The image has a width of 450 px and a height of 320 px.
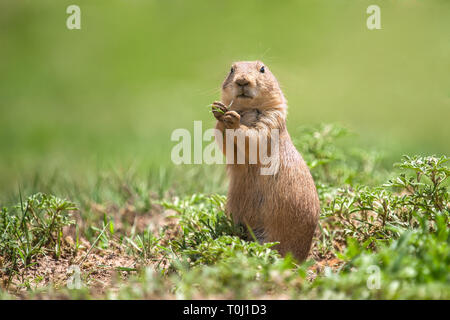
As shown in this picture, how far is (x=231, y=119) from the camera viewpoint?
390 cm

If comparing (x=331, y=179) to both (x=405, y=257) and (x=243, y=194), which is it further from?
(x=405, y=257)

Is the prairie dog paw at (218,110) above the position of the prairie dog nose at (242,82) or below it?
below

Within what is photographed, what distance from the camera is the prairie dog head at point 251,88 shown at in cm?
425

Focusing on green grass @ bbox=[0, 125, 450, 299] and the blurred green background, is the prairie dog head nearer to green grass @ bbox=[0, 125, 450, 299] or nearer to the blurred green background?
green grass @ bbox=[0, 125, 450, 299]

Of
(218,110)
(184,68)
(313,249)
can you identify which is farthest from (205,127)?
(218,110)

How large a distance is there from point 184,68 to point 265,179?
1031cm

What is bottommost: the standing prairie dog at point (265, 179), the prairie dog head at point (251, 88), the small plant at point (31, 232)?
the small plant at point (31, 232)

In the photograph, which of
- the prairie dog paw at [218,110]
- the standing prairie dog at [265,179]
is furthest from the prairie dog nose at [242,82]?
the prairie dog paw at [218,110]

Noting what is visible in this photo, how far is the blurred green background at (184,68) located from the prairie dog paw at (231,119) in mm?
4008

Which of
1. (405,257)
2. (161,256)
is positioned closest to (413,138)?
(161,256)

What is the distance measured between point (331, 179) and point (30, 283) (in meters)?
3.15

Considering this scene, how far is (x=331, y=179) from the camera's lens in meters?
5.54

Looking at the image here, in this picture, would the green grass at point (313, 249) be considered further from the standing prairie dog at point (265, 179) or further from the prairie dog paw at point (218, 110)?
the prairie dog paw at point (218, 110)

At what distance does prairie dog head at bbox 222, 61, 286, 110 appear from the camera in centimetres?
425
